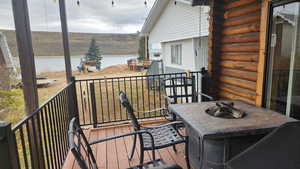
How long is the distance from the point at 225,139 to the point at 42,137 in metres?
2.00

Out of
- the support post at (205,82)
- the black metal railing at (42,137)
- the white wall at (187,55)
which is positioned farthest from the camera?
the white wall at (187,55)

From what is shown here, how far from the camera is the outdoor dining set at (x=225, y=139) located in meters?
1.40

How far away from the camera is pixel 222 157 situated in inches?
70.4

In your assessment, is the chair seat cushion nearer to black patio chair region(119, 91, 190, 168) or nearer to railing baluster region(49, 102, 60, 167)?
black patio chair region(119, 91, 190, 168)

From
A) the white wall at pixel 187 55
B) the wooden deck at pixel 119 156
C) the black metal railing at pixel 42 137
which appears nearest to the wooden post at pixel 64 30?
the black metal railing at pixel 42 137

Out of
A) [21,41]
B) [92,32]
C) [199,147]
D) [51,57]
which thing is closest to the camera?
[21,41]

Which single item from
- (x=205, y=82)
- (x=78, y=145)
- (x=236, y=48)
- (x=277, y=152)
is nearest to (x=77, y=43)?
(x=205, y=82)

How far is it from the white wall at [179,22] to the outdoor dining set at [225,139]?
3515mm

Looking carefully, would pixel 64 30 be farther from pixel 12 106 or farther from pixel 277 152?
pixel 277 152

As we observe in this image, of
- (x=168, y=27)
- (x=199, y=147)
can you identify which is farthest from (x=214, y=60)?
(x=168, y=27)

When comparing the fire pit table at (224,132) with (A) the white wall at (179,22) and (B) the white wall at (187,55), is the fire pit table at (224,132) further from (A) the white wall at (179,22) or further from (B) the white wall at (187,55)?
(B) the white wall at (187,55)

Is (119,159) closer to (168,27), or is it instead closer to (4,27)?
(4,27)

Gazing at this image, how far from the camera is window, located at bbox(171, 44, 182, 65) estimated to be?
7.72 metres

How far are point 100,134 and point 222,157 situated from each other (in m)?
2.24
